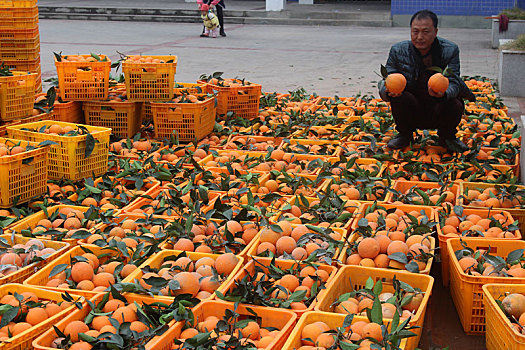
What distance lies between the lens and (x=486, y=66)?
35.4 ft

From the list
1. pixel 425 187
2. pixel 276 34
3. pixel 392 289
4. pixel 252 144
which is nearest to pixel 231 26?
pixel 276 34

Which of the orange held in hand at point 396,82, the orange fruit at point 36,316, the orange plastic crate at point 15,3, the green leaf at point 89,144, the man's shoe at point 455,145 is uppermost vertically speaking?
the orange plastic crate at point 15,3

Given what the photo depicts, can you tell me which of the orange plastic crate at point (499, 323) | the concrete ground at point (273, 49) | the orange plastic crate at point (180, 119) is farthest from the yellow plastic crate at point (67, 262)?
the concrete ground at point (273, 49)

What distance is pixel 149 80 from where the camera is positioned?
16.2 feet

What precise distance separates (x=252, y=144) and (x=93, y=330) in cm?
293

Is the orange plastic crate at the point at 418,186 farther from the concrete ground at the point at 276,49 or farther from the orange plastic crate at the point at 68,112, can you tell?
the orange plastic crate at the point at 68,112

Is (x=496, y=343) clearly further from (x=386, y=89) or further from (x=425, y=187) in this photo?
(x=386, y=89)

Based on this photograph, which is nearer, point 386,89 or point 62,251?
point 62,251

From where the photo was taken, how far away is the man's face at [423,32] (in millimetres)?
4320

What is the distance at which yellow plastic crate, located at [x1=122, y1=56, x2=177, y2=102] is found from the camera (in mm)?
4902

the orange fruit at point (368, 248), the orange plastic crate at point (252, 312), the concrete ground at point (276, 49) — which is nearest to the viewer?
the orange plastic crate at point (252, 312)

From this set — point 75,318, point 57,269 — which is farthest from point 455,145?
point 75,318

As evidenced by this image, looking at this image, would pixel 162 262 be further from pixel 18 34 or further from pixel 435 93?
pixel 18 34

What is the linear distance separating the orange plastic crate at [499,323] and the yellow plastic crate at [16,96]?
3214 millimetres
